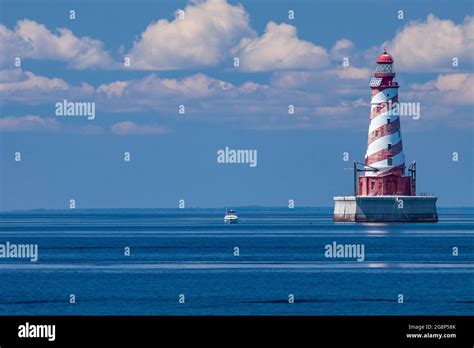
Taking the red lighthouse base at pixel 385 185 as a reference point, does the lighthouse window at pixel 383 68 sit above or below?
above

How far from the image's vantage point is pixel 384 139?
121m

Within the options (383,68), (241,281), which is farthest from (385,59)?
(241,281)

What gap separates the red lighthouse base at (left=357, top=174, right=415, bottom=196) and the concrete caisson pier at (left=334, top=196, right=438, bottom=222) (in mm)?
537

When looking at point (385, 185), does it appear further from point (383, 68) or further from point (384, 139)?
point (383, 68)

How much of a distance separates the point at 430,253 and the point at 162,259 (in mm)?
19768

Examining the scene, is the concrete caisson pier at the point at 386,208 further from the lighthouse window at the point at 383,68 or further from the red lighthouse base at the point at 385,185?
the lighthouse window at the point at 383,68

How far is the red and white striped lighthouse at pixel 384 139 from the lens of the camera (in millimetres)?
120625

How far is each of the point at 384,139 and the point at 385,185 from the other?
4.59 m

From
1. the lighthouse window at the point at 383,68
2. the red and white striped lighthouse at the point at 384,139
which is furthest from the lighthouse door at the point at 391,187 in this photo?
the lighthouse window at the point at 383,68

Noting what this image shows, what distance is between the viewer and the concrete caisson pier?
123562 millimetres

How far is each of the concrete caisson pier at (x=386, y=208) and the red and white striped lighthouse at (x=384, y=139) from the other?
1040 mm
